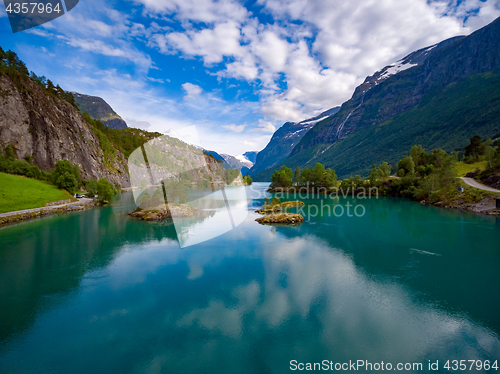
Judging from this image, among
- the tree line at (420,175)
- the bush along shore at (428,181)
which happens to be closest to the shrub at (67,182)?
the bush along shore at (428,181)

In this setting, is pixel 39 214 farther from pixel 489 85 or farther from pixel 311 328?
pixel 489 85

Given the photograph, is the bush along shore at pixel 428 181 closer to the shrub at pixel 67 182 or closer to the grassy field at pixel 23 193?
the grassy field at pixel 23 193

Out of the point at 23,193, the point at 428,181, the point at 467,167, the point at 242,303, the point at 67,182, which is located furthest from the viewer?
the point at 467,167

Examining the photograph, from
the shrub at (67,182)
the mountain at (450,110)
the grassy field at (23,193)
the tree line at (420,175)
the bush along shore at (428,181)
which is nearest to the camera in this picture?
the grassy field at (23,193)

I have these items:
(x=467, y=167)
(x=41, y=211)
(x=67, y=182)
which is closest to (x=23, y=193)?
(x=41, y=211)

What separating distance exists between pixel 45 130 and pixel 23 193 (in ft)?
99.9

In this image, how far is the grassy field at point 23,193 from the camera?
1356 inches

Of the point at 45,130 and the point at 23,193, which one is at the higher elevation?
the point at 45,130

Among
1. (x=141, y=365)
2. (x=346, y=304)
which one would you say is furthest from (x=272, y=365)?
(x=346, y=304)

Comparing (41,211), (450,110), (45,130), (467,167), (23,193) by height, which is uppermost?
(450,110)

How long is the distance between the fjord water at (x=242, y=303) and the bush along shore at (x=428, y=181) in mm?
23835

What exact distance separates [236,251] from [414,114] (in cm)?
20691

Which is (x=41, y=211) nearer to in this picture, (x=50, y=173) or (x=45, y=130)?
(x=50, y=173)

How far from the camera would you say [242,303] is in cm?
1175
